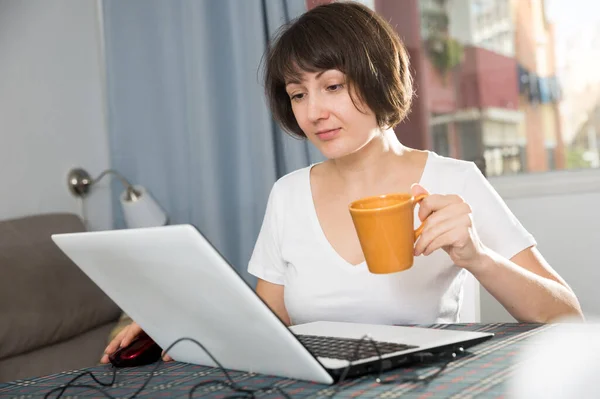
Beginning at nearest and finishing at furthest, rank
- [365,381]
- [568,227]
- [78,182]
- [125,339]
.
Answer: [365,381] → [125,339] → [568,227] → [78,182]

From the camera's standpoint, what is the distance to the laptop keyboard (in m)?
0.94

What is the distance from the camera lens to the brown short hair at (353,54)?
4.77 feet

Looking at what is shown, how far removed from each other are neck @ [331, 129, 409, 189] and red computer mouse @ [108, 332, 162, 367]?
0.59 m

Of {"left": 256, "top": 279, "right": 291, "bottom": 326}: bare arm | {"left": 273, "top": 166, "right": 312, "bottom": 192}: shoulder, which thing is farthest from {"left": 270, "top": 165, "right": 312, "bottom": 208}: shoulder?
{"left": 256, "top": 279, "right": 291, "bottom": 326}: bare arm

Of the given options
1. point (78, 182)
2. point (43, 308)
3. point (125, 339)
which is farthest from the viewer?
point (78, 182)

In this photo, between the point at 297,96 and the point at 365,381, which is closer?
the point at 365,381

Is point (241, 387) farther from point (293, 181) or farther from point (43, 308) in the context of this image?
point (43, 308)

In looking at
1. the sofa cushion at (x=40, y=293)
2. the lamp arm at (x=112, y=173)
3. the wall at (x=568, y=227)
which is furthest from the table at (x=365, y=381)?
the lamp arm at (x=112, y=173)

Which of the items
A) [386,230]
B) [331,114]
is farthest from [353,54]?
[386,230]

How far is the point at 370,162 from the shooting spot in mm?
1591

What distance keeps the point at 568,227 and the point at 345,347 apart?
5.45 ft

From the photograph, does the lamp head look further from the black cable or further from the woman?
the black cable

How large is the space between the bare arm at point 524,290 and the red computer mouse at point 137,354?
0.47 m

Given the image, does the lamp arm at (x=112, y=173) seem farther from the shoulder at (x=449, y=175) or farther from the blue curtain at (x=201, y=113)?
the shoulder at (x=449, y=175)
